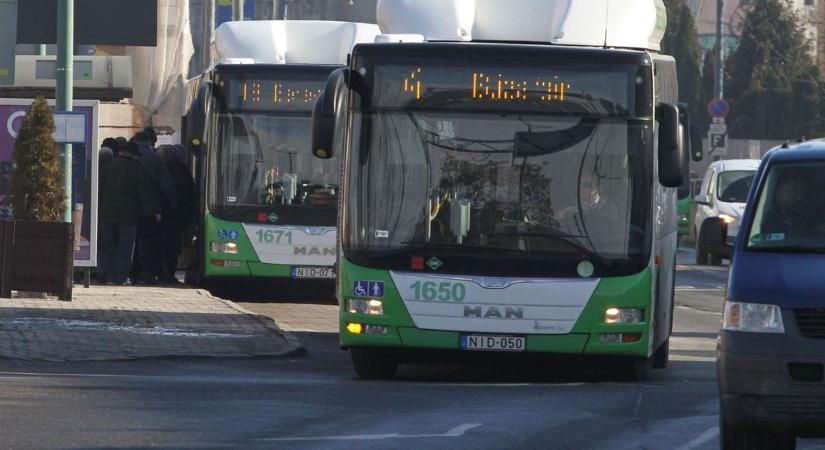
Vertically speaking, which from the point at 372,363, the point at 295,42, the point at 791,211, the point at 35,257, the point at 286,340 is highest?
the point at 295,42

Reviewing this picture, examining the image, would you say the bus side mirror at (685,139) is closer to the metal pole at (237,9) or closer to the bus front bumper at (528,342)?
the bus front bumper at (528,342)

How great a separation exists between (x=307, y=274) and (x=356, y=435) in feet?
40.4

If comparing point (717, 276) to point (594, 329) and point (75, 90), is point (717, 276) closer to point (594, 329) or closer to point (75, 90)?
point (75, 90)

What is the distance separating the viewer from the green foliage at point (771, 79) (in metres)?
87.6

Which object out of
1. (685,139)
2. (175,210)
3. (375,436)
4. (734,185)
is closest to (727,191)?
(734,185)

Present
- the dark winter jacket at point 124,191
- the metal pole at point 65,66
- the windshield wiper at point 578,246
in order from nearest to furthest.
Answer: the windshield wiper at point 578,246
the metal pole at point 65,66
the dark winter jacket at point 124,191

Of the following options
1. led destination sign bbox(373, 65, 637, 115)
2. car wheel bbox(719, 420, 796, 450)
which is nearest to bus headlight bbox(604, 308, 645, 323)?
led destination sign bbox(373, 65, 637, 115)

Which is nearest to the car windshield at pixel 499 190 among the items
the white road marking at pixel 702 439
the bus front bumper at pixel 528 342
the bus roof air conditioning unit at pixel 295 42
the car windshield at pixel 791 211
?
the bus front bumper at pixel 528 342

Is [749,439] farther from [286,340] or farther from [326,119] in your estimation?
[286,340]

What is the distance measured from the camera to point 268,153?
23.3m

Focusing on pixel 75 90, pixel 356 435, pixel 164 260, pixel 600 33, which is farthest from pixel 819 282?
pixel 75 90

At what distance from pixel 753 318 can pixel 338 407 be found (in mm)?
3442

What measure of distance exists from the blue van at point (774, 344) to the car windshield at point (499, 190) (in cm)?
415

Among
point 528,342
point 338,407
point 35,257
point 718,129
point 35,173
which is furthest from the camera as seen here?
point 718,129
